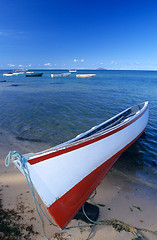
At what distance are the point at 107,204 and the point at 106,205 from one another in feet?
0.20

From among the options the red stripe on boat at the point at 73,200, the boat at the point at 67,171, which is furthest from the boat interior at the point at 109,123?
the red stripe on boat at the point at 73,200

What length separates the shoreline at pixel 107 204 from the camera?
4.00m

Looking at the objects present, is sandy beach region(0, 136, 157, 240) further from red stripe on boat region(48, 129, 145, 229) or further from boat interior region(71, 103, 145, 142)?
boat interior region(71, 103, 145, 142)

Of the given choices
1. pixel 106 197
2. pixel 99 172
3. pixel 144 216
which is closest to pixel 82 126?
pixel 99 172

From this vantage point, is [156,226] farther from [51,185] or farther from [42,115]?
[42,115]

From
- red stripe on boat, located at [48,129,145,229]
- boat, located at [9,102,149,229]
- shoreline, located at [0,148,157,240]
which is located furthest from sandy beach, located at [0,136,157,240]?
boat, located at [9,102,149,229]

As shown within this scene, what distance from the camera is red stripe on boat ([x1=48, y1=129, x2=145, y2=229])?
414cm

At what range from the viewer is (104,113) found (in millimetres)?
15938

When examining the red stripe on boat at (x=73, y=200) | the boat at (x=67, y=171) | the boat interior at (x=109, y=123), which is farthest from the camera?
the boat interior at (x=109, y=123)

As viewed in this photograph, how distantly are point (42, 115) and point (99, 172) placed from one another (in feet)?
34.6

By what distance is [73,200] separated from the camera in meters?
4.66

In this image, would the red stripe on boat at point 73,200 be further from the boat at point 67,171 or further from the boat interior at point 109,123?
the boat interior at point 109,123

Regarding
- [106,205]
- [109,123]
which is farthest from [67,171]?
[109,123]

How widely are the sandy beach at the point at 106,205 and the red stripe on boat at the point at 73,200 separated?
0.23 meters
